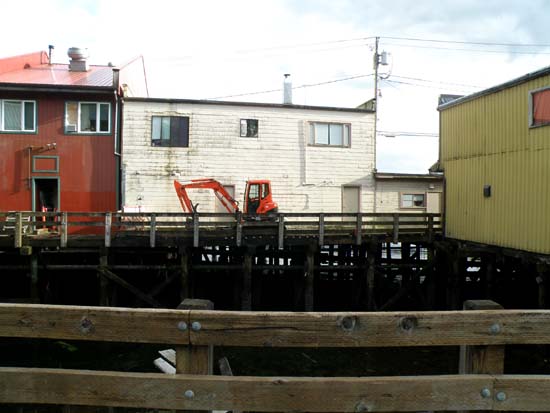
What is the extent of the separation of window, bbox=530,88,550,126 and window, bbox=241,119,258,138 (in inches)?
401

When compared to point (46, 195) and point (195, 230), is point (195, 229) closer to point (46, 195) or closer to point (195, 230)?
point (195, 230)

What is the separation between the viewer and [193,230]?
13.9m

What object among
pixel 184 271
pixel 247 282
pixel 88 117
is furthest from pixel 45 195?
pixel 247 282

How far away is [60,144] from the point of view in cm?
1727

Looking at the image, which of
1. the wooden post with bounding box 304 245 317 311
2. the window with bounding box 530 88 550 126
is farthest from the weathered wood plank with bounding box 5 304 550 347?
the wooden post with bounding box 304 245 317 311

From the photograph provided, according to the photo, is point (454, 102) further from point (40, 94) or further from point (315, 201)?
point (40, 94)

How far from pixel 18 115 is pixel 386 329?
18745 mm

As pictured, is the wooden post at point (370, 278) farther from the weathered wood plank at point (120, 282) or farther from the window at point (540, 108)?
the weathered wood plank at point (120, 282)

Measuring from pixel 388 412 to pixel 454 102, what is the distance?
14235 millimetres

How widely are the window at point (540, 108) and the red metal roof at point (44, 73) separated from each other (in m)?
14.7

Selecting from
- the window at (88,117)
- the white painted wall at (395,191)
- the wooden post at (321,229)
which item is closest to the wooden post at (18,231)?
the window at (88,117)

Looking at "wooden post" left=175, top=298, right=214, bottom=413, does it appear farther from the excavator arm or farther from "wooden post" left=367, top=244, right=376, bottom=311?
the excavator arm

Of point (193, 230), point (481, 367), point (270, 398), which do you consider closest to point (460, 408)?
point (481, 367)

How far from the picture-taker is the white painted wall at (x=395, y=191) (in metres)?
19.1
